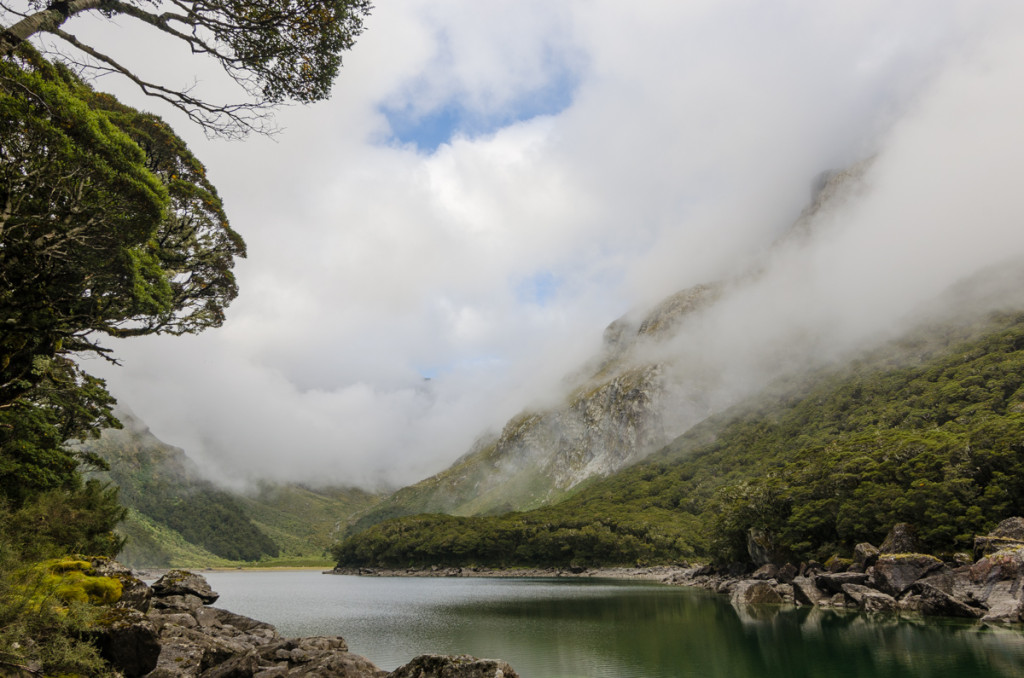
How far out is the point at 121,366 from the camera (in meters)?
21.8

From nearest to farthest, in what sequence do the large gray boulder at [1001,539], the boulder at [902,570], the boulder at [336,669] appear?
1. the boulder at [336,669]
2. the large gray boulder at [1001,539]
3. the boulder at [902,570]

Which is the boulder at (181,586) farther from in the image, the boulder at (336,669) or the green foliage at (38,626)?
the green foliage at (38,626)

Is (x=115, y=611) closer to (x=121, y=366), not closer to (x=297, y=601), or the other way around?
(x=121, y=366)

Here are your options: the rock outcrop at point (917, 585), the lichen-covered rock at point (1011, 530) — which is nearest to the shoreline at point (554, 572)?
the rock outcrop at point (917, 585)

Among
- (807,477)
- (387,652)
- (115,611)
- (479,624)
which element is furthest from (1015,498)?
(115,611)

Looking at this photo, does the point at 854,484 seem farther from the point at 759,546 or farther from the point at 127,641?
the point at 127,641

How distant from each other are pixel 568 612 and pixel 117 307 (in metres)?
58.1

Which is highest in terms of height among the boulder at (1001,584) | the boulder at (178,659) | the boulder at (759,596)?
the boulder at (178,659)

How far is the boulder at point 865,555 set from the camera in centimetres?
6281

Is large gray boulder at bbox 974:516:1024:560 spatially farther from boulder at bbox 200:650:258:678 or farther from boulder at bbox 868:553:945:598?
boulder at bbox 200:650:258:678

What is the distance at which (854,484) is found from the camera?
79.8 metres

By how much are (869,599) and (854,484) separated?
2973 centimetres

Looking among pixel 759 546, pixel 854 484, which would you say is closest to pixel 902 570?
pixel 854 484

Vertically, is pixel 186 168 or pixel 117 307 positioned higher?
pixel 186 168
